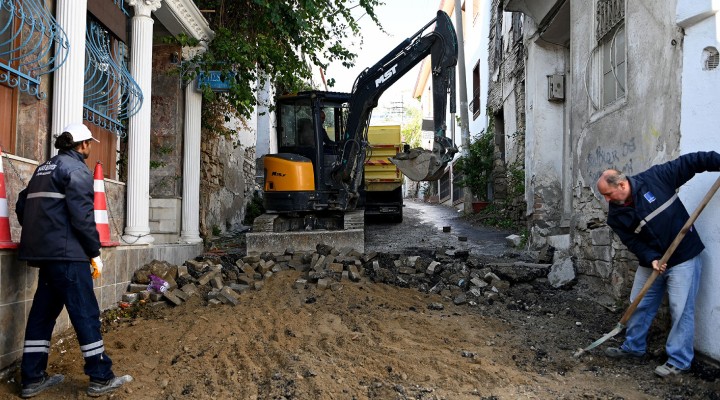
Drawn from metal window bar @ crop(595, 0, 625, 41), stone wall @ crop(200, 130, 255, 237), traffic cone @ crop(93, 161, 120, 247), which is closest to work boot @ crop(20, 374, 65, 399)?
traffic cone @ crop(93, 161, 120, 247)

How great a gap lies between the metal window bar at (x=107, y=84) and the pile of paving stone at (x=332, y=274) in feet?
5.85

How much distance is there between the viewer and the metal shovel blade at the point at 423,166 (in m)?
8.05

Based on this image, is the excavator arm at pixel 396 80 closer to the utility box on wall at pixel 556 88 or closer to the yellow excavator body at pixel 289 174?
the yellow excavator body at pixel 289 174

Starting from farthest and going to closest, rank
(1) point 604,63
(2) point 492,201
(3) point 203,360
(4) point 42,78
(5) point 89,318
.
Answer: (2) point 492,201, (1) point 604,63, (4) point 42,78, (3) point 203,360, (5) point 89,318

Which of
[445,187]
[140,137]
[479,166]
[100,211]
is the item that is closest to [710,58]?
[100,211]

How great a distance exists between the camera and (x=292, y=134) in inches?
406

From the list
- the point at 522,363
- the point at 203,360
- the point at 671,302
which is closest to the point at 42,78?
the point at 203,360

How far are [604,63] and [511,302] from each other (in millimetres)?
2803

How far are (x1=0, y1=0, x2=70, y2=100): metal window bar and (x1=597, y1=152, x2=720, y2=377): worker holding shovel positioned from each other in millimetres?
4736

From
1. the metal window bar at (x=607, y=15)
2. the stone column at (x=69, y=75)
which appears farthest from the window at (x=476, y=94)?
the stone column at (x=69, y=75)

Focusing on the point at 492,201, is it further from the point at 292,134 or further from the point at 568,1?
the point at 568,1

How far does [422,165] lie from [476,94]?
430 inches

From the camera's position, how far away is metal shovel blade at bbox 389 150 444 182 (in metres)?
8.05

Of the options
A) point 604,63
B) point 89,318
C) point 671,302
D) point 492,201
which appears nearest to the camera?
point 89,318
